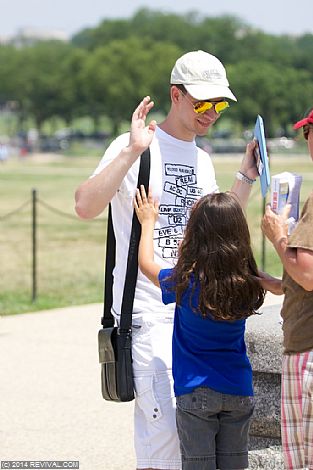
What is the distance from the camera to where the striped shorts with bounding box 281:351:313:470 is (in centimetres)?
328

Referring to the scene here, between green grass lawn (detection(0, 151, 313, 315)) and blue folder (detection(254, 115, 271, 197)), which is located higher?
blue folder (detection(254, 115, 271, 197))

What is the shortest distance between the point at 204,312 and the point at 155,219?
0.43 meters

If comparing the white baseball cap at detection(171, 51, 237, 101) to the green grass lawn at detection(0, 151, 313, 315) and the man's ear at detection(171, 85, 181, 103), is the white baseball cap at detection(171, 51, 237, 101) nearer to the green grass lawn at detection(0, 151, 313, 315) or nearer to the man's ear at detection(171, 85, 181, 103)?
the man's ear at detection(171, 85, 181, 103)

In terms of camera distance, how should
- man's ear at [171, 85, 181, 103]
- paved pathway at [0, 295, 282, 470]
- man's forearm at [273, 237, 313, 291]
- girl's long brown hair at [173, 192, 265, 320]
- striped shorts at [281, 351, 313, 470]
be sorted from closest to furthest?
man's forearm at [273, 237, 313, 291] → striped shorts at [281, 351, 313, 470] → girl's long brown hair at [173, 192, 265, 320] → man's ear at [171, 85, 181, 103] → paved pathway at [0, 295, 282, 470]

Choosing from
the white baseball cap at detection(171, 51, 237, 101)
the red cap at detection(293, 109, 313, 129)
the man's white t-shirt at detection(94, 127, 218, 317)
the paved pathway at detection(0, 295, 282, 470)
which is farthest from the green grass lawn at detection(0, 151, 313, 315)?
the red cap at detection(293, 109, 313, 129)

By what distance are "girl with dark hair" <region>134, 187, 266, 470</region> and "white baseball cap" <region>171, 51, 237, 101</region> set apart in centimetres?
49

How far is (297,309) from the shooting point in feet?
10.8

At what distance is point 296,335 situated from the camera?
3.28 metres

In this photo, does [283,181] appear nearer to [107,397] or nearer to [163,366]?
[163,366]

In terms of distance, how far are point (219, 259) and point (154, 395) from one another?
578 millimetres

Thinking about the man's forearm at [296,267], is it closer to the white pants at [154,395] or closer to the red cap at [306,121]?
the red cap at [306,121]

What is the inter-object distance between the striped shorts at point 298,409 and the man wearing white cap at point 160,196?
353 mm

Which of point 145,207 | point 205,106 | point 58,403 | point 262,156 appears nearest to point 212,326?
point 145,207

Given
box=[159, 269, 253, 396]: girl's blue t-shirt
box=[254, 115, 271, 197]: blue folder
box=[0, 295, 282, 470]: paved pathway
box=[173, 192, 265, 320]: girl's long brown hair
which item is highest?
box=[254, 115, 271, 197]: blue folder
